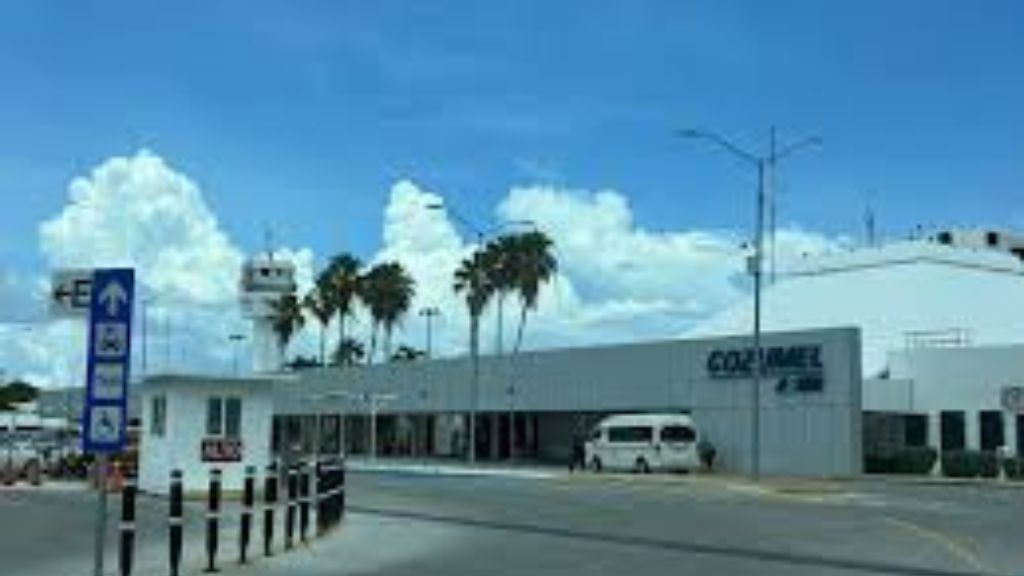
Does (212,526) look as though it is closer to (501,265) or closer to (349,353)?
(501,265)

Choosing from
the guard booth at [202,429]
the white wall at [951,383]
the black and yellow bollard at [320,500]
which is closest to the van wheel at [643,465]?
the white wall at [951,383]

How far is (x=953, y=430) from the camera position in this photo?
7400cm

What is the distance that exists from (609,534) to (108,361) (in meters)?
14.5

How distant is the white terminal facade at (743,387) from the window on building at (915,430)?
0.21ft

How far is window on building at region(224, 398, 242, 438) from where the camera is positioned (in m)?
43.1

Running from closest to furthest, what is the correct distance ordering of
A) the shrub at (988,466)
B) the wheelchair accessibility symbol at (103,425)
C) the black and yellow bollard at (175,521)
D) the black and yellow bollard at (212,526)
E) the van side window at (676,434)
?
1. the wheelchair accessibility symbol at (103,425)
2. the black and yellow bollard at (175,521)
3. the black and yellow bollard at (212,526)
4. the shrub at (988,466)
5. the van side window at (676,434)

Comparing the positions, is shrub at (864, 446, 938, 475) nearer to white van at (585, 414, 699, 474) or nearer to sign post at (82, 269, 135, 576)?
white van at (585, 414, 699, 474)

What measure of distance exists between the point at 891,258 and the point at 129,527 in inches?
3100

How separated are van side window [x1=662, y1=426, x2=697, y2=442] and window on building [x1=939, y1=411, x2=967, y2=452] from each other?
11383mm

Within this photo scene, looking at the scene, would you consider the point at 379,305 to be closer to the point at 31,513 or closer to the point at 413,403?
the point at 413,403

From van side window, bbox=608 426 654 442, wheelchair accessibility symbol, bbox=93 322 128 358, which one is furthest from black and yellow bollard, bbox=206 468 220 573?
van side window, bbox=608 426 654 442

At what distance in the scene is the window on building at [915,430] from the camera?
75188mm

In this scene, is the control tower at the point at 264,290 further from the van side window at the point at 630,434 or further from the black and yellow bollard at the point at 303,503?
the black and yellow bollard at the point at 303,503

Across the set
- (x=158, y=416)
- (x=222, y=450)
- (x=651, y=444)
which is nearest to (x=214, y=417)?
(x=222, y=450)
